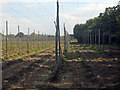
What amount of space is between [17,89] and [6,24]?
16288mm

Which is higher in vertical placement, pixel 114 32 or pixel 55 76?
pixel 114 32

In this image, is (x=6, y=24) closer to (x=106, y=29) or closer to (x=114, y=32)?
(x=114, y=32)

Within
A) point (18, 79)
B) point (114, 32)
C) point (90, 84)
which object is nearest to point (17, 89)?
point (18, 79)

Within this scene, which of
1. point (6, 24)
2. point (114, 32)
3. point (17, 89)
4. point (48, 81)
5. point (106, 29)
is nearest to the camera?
point (17, 89)

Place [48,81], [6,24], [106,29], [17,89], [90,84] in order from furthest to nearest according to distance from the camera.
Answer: [106,29]
[6,24]
[48,81]
[90,84]
[17,89]

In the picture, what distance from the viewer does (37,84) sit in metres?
9.09

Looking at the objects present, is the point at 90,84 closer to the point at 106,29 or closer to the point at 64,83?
the point at 64,83

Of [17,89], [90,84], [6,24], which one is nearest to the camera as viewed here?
[17,89]

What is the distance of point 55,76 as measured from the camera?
10.2 meters

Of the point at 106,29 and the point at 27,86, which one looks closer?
the point at 27,86

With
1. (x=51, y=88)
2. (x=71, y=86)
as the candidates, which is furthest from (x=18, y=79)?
(x=71, y=86)

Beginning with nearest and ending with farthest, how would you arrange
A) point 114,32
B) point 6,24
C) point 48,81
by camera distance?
point 48,81
point 6,24
point 114,32

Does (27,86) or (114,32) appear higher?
(114,32)

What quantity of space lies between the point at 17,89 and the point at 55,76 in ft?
8.90
